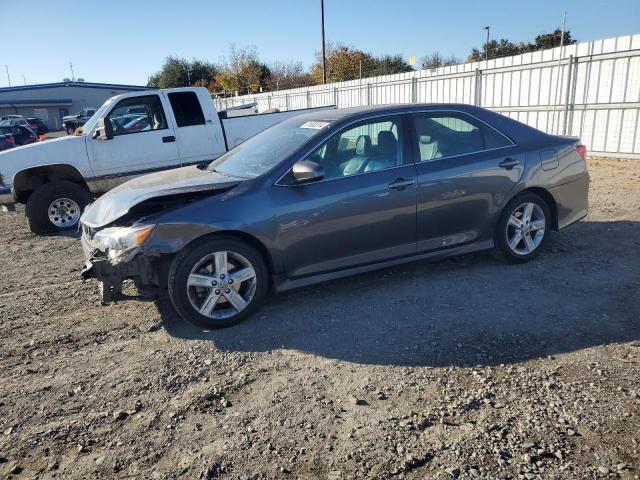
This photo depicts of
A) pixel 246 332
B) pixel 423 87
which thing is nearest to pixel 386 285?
pixel 246 332

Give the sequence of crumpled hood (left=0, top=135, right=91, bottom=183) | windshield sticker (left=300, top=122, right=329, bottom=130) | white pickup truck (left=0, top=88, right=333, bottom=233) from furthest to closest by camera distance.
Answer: white pickup truck (left=0, top=88, right=333, bottom=233), crumpled hood (left=0, top=135, right=91, bottom=183), windshield sticker (left=300, top=122, right=329, bottom=130)

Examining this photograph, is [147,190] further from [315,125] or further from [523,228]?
[523,228]

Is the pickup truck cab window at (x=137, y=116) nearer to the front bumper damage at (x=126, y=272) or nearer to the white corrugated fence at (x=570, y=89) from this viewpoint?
the front bumper damage at (x=126, y=272)

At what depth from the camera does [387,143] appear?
4824 millimetres

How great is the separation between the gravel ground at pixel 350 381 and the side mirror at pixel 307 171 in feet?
3.79

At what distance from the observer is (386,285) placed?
4996 millimetres

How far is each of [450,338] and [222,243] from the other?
1.93m

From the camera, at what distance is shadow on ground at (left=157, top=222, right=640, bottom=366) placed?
3.78 meters

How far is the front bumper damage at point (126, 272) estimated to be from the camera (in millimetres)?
4012

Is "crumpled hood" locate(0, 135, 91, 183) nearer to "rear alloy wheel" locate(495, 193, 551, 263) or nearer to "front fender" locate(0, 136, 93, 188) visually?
"front fender" locate(0, 136, 93, 188)

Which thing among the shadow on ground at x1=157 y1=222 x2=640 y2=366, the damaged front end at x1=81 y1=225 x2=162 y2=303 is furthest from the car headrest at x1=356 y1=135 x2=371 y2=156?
the damaged front end at x1=81 y1=225 x2=162 y2=303

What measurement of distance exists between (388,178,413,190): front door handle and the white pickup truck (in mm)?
5251

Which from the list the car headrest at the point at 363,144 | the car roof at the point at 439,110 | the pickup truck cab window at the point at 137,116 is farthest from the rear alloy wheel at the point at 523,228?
the pickup truck cab window at the point at 137,116

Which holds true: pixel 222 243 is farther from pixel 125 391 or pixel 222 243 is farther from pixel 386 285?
pixel 386 285
